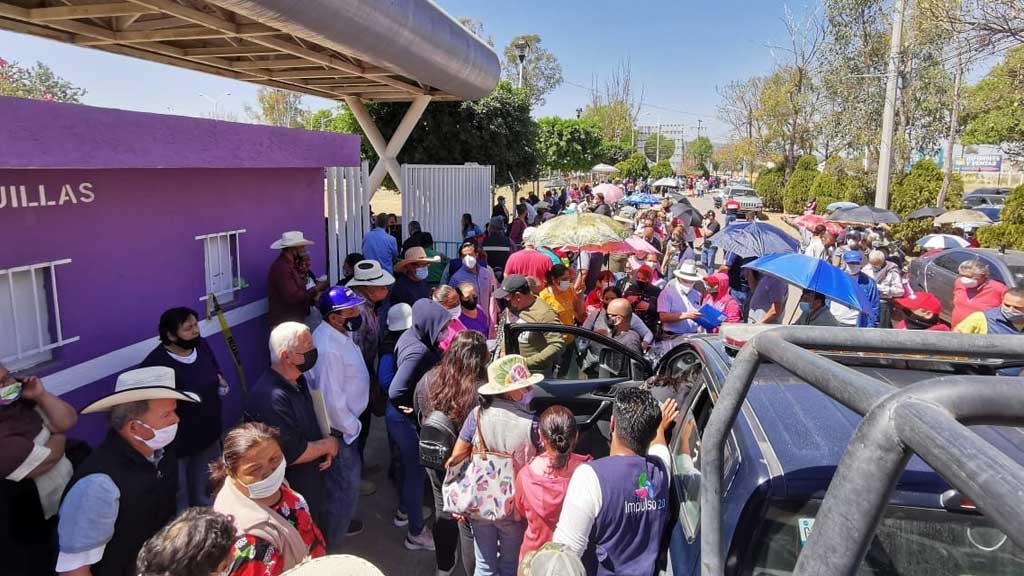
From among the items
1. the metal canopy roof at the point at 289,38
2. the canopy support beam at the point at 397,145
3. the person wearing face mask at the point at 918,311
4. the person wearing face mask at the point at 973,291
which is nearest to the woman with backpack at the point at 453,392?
the metal canopy roof at the point at 289,38

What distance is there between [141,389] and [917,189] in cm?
2464

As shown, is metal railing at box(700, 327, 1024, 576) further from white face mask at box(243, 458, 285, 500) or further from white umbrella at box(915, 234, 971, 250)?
white umbrella at box(915, 234, 971, 250)

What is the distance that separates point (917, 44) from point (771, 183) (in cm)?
2265

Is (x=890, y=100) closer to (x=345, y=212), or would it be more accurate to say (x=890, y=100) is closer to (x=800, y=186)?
(x=800, y=186)

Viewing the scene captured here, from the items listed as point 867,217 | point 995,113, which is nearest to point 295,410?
point 867,217

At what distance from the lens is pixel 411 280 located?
6.71m

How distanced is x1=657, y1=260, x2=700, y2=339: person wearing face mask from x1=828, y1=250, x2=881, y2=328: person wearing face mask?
52.6 inches

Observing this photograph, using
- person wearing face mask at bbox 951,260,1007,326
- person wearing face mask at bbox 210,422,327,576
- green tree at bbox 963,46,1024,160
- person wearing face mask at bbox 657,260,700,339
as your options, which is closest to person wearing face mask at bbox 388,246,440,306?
person wearing face mask at bbox 657,260,700,339

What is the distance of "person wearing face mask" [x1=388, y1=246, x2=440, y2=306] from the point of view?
260 inches

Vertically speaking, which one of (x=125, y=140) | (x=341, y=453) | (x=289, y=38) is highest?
(x=289, y=38)

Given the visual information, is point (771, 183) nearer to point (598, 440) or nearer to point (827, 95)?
point (827, 95)

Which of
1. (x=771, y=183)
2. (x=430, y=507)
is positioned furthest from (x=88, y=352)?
(x=771, y=183)

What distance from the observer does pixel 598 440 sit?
181 inches

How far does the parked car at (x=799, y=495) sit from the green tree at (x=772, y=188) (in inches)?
1497
